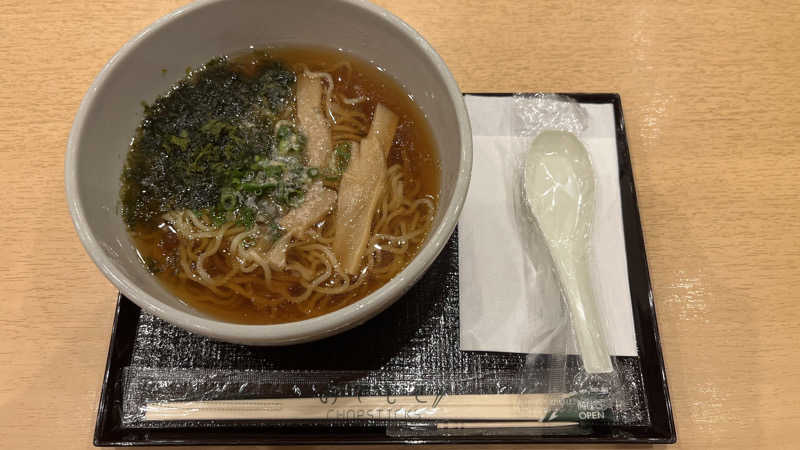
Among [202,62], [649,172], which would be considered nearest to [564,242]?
[649,172]

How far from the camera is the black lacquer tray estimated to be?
1.01 metres

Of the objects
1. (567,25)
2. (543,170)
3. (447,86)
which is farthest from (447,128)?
(567,25)

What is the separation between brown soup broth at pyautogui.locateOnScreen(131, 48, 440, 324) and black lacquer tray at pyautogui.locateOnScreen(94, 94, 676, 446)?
94 millimetres

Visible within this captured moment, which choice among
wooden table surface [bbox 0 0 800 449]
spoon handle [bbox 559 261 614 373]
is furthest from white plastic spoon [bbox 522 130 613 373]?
wooden table surface [bbox 0 0 800 449]

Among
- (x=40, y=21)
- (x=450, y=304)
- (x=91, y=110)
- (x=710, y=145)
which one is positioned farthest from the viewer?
(x=40, y=21)

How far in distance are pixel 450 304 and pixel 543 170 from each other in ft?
1.43

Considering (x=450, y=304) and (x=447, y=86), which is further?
(x=450, y=304)

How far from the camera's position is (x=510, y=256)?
118 cm

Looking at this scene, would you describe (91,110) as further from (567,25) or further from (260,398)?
(567,25)

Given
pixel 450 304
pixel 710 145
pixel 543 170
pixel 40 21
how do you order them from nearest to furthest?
pixel 450 304 < pixel 543 170 < pixel 710 145 < pixel 40 21

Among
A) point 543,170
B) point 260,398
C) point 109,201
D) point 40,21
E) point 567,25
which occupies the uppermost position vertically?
point 567,25

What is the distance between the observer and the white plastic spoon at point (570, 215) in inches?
42.6

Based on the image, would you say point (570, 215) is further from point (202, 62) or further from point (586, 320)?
point (202, 62)

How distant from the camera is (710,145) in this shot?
139cm
